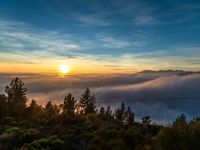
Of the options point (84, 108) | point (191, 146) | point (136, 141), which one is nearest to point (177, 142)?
point (191, 146)

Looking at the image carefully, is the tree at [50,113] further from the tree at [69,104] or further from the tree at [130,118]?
the tree at [130,118]

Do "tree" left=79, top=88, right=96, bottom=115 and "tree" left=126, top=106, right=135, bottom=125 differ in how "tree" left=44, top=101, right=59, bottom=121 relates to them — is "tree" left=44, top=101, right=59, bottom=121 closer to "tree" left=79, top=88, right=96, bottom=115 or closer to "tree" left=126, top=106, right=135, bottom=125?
"tree" left=126, top=106, right=135, bottom=125

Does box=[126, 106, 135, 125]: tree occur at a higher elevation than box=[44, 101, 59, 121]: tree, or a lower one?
lower

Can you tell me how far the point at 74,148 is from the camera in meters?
30.6

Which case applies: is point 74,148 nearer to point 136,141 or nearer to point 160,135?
point 136,141

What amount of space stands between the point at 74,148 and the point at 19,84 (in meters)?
52.5

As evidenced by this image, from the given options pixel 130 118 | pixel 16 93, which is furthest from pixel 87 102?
pixel 16 93

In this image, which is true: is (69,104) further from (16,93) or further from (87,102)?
(16,93)

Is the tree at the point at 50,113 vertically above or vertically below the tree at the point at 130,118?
above

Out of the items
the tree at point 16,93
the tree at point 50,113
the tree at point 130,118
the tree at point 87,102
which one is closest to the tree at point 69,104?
the tree at point 50,113

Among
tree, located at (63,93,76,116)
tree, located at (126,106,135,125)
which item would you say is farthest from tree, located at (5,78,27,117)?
tree, located at (126,106,135,125)

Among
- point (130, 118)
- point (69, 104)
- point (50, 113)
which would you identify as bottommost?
point (130, 118)

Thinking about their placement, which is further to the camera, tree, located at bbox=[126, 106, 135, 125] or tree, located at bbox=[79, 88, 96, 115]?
tree, located at bbox=[79, 88, 96, 115]

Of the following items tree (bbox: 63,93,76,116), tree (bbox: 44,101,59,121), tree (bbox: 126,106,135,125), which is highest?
tree (bbox: 63,93,76,116)
